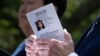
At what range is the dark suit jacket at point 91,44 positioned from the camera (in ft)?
7.73

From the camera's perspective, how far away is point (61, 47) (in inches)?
90.4

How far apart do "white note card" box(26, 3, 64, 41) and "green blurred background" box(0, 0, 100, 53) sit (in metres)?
3.72

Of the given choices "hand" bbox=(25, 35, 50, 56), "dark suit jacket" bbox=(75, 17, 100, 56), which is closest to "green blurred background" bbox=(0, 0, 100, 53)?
"dark suit jacket" bbox=(75, 17, 100, 56)

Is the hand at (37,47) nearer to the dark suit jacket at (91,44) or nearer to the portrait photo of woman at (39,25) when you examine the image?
the portrait photo of woman at (39,25)

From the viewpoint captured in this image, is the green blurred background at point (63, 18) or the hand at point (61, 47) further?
the green blurred background at point (63, 18)

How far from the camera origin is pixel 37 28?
230 centimetres

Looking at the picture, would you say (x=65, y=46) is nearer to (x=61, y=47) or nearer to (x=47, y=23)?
(x=61, y=47)

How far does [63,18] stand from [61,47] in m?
4.43

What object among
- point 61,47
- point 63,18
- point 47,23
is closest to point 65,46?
point 61,47

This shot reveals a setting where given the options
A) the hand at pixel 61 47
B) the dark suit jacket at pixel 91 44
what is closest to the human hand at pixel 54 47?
the hand at pixel 61 47

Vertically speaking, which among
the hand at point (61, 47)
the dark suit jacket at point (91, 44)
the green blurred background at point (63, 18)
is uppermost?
the hand at point (61, 47)

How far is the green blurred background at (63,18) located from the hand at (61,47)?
3705 millimetres

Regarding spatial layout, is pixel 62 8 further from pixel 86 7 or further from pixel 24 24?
pixel 86 7

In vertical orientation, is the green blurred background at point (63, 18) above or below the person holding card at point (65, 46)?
below
